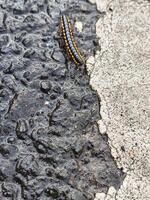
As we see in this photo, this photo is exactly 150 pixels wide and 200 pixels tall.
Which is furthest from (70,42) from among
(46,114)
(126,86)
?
(46,114)

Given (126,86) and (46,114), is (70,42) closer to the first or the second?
(126,86)

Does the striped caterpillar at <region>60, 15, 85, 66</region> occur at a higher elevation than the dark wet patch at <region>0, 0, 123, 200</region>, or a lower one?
higher

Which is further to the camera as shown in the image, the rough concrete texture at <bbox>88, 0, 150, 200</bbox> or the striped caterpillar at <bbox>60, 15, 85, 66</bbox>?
the striped caterpillar at <bbox>60, 15, 85, 66</bbox>

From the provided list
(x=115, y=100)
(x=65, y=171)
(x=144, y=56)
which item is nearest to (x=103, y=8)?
(x=144, y=56)

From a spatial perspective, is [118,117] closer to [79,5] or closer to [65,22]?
[65,22]

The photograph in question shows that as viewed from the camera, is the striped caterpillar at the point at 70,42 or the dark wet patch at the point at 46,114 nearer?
the dark wet patch at the point at 46,114
